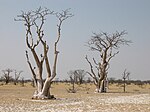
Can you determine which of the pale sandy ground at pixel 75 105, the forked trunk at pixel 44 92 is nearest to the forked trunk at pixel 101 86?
the pale sandy ground at pixel 75 105

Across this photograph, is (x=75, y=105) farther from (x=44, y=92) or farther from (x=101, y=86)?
(x=101, y=86)

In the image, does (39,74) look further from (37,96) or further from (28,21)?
(28,21)

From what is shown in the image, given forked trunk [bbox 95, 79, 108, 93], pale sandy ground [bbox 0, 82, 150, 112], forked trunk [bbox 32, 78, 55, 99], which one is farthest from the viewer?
forked trunk [bbox 95, 79, 108, 93]

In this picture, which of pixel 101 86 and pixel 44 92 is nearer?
pixel 44 92

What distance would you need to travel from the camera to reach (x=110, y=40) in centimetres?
4984

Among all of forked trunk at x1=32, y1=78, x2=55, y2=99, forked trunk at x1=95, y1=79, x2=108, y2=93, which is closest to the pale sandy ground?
forked trunk at x1=32, y1=78, x2=55, y2=99

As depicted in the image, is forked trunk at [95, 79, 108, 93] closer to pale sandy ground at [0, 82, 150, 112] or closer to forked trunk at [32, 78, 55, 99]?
pale sandy ground at [0, 82, 150, 112]

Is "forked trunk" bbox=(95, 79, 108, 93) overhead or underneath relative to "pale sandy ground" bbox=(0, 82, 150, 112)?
overhead

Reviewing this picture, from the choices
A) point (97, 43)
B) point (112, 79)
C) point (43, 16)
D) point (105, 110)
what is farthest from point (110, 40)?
point (112, 79)

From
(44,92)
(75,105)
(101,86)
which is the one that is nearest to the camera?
(75,105)

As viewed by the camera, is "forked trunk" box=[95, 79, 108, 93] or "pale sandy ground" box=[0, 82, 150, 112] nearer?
"pale sandy ground" box=[0, 82, 150, 112]

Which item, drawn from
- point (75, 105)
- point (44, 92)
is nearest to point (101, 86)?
point (44, 92)

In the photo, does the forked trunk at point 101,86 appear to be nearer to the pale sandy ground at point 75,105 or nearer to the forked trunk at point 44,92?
the pale sandy ground at point 75,105

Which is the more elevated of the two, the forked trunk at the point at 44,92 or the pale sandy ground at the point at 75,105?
the forked trunk at the point at 44,92
